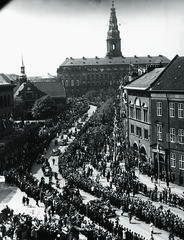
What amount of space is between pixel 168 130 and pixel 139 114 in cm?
846

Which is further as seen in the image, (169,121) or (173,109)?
(169,121)

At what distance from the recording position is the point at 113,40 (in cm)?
16800

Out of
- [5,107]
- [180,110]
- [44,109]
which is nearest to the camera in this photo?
[180,110]

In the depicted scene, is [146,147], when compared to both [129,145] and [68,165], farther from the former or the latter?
[68,165]

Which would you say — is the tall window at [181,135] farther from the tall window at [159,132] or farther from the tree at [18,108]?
the tree at [18,108]

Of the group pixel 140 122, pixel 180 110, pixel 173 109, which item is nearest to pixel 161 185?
pixel 180 110

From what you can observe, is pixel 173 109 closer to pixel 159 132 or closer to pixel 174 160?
pixel 159 132

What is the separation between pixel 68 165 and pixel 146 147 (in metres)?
10.3

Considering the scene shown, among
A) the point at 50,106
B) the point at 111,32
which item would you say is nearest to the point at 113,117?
the point at 50,106

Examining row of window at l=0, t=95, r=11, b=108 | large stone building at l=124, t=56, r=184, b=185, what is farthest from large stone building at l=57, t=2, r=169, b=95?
large stone building at l=124, t=56, r=184, b=185

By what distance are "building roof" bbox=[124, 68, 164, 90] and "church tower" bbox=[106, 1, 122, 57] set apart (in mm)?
113821

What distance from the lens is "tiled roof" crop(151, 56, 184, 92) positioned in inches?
1665

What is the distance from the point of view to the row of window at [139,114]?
49.2 meters

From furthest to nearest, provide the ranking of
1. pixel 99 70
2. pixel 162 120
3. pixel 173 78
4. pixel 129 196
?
pixel 99 70 → pixel 162 120 → pixel 173 78 → pixel 129 196
